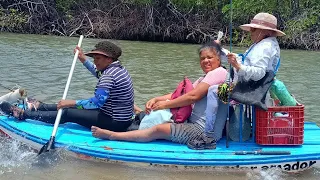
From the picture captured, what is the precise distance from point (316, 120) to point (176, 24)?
15.5 metres

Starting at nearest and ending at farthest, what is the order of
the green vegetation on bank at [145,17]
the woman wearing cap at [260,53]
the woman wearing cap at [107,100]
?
the woman wearing cap at [260,53], the woman wearing cap at [107,100], the green vegetation on bank at [145,17]

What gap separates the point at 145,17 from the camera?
22953 mm

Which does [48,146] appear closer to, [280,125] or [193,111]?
[193,111]

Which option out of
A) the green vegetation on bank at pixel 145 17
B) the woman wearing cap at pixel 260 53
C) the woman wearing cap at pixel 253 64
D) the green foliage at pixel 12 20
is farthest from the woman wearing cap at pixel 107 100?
the green foliage at pixel 12 20

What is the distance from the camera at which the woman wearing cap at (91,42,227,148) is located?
5.09 meters

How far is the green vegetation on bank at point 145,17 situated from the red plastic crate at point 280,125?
16249mm

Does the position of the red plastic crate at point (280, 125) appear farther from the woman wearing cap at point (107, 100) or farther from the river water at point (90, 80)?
the woman wearing cap at point (107, 100)

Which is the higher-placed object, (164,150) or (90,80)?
(164,150)

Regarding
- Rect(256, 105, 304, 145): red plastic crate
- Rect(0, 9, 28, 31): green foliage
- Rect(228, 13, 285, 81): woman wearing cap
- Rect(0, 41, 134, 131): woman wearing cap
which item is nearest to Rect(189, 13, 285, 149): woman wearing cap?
Rect(228, 13, 285, 81): woman wearing cap

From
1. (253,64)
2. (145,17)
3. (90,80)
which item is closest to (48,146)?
(253,64)

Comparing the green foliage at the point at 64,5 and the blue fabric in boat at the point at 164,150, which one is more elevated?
the blue fabric in boat at the point at 164,150

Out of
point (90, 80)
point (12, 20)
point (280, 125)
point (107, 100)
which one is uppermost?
point (107, 100)

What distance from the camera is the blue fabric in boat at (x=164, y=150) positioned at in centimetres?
493

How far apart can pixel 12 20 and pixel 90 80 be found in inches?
501
